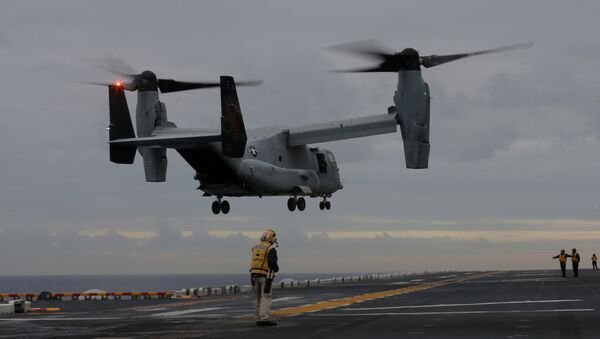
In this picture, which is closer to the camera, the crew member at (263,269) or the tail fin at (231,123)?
the crew member at (263,269)

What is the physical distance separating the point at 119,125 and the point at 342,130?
16.2m

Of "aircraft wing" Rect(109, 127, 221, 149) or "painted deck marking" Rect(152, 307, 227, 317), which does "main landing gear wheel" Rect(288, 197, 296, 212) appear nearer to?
"aircraft wing" Rect(109, 127, 221, 149)

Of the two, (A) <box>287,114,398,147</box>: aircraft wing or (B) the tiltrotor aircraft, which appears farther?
(A) <box>287,114,398,147</box>: aircraft wing

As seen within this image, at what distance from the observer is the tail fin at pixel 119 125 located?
4881cm

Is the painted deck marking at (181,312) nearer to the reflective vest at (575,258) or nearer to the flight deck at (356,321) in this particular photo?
the flight deck at (356,321)

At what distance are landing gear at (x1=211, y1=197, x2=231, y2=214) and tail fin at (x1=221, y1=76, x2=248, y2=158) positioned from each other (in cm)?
1116

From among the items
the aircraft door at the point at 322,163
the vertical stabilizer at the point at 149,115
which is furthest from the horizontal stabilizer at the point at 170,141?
the aircraft door at the point at 322,163

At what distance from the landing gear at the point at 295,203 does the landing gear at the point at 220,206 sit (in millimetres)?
4692

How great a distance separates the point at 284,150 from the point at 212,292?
53.9ft

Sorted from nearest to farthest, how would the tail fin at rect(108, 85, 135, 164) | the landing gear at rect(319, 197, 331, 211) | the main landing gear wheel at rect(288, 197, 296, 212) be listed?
the tail fin at rect(108, 85, 135, 164), the main landing gear wheel at rect(288, 197, 296, 212), the landing gear at rect(319, 197, 331, 211)

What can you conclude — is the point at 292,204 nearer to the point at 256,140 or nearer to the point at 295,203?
the point at 295,203

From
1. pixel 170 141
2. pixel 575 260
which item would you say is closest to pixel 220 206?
pixel 170 141

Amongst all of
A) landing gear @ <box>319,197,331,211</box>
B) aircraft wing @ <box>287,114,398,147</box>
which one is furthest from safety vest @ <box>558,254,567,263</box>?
landing gear @ <box>319,197,331,211</box>

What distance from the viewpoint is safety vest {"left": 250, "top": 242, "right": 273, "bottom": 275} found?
22.1m
